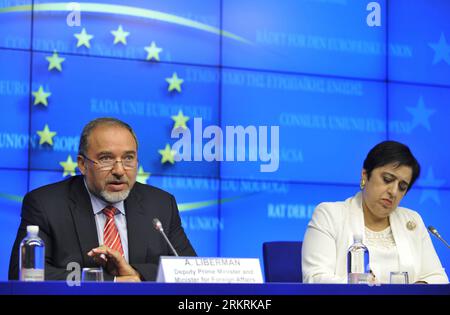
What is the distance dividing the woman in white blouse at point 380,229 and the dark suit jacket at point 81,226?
1.61 feet

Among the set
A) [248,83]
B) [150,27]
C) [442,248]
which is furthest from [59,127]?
[442,248]

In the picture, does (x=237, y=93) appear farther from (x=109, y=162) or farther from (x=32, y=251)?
(x=32, y=251)

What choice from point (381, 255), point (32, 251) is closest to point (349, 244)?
point (381, 255)

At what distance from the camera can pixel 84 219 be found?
3137 mm

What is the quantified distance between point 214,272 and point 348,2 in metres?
3.20

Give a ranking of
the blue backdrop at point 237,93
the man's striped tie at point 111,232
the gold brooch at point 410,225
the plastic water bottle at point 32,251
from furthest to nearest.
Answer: the blue backdrop at point 237,93
the gold brooch at point 410,225
the man's striped tie at point 111,232
the plastic water bottle at point 32,251

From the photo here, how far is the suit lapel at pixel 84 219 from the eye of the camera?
3.08m

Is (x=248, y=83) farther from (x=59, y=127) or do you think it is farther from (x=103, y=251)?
(x=103, y=251)

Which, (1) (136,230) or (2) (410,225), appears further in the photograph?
(2) (410,225)

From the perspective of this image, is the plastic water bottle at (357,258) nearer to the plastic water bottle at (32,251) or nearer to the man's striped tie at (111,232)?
the man's striped tie at (111,232)

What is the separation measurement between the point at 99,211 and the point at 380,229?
3.51 feet

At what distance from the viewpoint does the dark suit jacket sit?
305 cm

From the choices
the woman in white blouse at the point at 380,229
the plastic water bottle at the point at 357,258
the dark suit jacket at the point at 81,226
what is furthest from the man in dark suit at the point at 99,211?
the plastic water bottle at the point at 357,258
